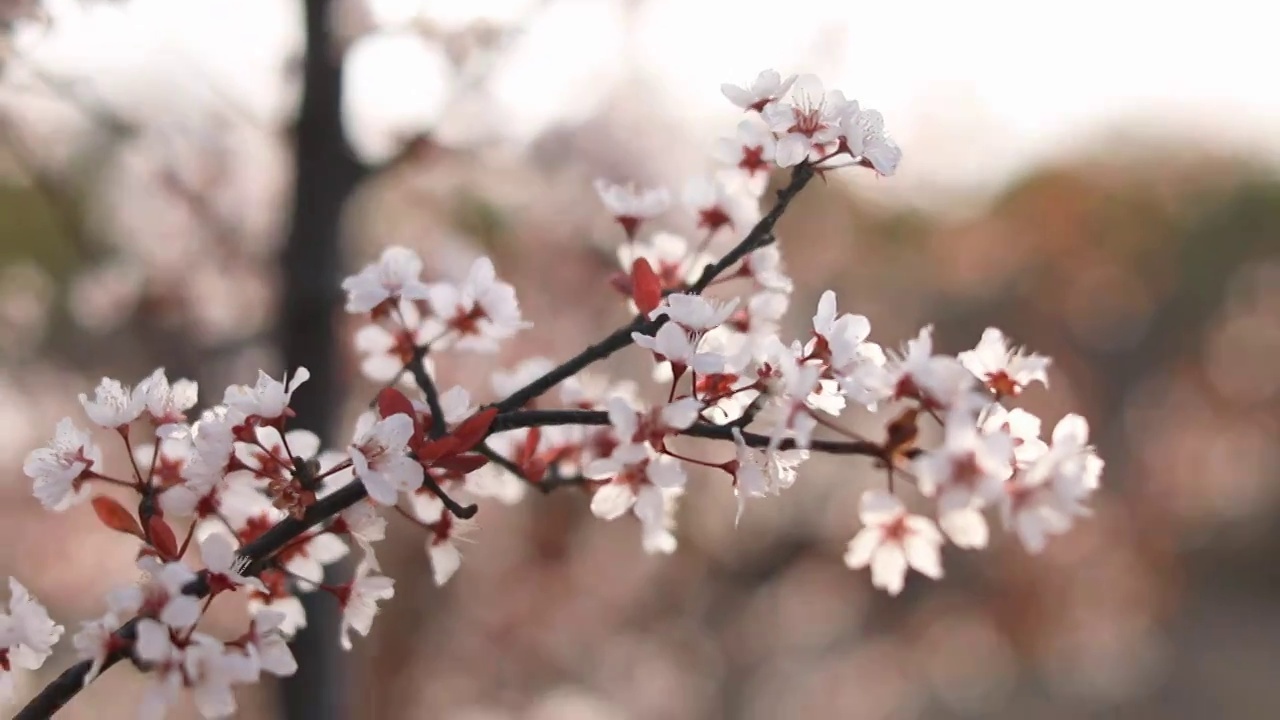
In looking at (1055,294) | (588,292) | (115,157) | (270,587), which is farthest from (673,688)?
(270,587)

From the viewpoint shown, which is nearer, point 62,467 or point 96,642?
point 96,642

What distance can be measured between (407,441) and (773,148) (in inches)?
11.5

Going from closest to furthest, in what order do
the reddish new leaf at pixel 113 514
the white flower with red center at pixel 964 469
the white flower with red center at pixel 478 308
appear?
the white flower with red center at pixel 964 469 → the reddish new leaf at pixel 113 514 → the white flower with red center at pixel 478 308

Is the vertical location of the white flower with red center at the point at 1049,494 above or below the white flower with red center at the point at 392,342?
above

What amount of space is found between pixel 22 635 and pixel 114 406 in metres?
0.12

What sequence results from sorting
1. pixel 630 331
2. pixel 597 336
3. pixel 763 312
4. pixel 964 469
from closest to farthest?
1. pixel 964 469
2. pixel 630 331
3. pixel 763 312
4. pixel 597 336

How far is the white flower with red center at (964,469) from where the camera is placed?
0.42m

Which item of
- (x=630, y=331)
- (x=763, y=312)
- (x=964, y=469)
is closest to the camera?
(x=964, y=469)

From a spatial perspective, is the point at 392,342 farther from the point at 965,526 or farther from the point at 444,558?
the point at 965,526

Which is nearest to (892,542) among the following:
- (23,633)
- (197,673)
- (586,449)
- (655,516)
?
(655,516)

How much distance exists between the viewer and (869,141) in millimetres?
557

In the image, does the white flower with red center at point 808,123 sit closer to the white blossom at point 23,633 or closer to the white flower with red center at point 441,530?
the white flower with red center at point 441,530

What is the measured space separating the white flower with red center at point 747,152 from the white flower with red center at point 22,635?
0.47m

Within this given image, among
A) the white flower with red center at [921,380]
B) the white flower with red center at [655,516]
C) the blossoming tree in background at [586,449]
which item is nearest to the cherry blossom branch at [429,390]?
the blossoming tree in background at [586,449]
